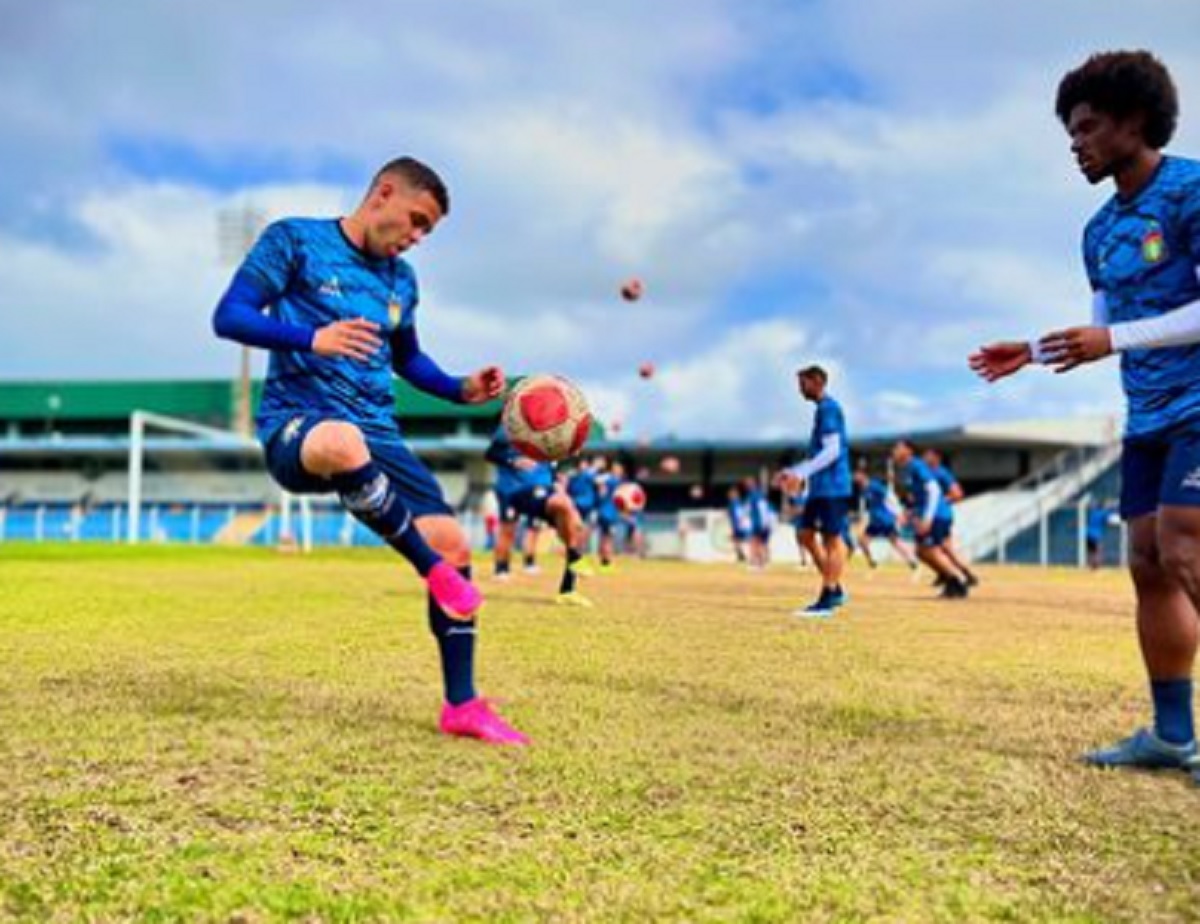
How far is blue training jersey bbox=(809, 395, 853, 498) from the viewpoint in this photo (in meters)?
10.7

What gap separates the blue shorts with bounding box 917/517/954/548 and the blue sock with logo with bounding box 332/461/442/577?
446 inches

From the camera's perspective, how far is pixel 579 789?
130 inches

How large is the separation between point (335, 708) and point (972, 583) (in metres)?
12.4

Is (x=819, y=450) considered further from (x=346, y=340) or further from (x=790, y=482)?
(x=346, y=340)

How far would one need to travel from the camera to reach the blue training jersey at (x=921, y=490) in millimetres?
15268

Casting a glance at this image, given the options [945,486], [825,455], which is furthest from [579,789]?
[945,486]

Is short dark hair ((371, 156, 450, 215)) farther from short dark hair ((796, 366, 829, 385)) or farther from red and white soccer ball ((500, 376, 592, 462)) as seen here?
short dark hair ((796, 366, 829, 385))

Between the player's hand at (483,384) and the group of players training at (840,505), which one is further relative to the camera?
the group of players training at (840,505)

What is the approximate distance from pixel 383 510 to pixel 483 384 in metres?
0.82

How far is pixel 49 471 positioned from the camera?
6375 cm

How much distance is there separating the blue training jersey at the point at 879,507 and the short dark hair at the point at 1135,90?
1926 cm

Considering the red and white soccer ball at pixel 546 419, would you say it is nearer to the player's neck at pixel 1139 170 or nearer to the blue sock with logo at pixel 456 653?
the blue sock with logo at pixel 456 653

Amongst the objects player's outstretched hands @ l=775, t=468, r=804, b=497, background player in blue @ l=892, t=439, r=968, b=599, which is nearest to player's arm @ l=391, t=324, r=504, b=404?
player's outstretched hands @ l=775, t=468, r=804, b=497

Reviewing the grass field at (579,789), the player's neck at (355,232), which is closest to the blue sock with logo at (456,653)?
the grass field at (579,789)
